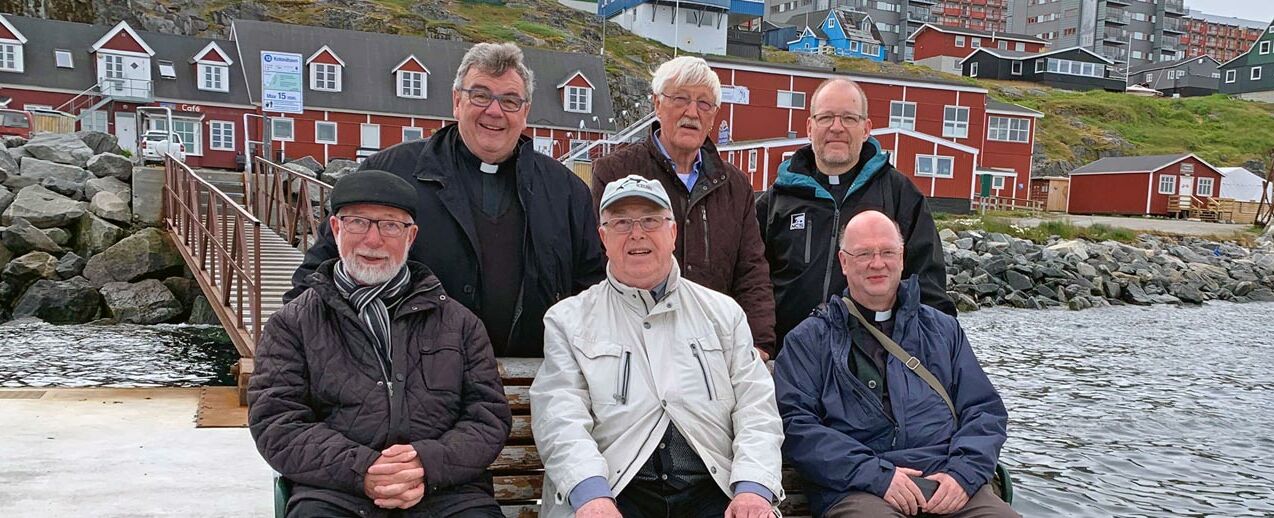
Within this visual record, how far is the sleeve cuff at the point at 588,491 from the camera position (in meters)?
2.92

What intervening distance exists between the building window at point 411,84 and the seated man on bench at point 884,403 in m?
39.8

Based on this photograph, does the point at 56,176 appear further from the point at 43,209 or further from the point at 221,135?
the point at 221,135

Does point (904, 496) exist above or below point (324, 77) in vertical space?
below

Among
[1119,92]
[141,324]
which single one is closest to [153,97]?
[141,324]

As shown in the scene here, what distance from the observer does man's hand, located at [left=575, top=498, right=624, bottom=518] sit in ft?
9.46

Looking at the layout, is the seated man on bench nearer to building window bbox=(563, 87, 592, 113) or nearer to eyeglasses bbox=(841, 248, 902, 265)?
eyeglasses bbox=(841, 248, 902, 265)

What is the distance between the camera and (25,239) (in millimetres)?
16828

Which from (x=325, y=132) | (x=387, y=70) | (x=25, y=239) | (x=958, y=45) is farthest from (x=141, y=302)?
(x=958, y=45)

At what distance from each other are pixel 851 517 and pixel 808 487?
309 mm

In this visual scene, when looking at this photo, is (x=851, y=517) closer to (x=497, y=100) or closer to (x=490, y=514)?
(x=490, y=514)

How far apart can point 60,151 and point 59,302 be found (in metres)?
5.49

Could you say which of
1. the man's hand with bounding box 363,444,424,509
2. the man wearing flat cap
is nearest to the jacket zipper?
the man wearing flat cap

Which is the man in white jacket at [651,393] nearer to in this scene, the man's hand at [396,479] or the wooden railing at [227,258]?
the man's hand at [396,479]

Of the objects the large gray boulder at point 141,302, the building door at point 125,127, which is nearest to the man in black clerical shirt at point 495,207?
the large gray boulder at point 141,302
